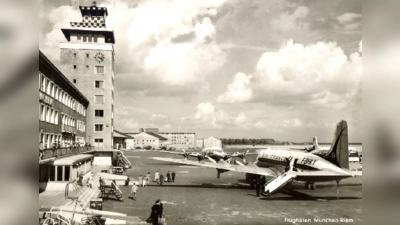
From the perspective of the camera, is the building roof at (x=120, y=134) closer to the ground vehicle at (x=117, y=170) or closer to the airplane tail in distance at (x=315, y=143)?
the ground vehicle at (x=117, y=170)

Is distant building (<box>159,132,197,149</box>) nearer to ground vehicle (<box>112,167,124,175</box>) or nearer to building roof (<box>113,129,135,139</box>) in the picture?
building roof (<box>113,129,135,139</box>)

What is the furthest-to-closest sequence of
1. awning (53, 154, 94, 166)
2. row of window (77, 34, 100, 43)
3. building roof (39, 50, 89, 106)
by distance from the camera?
1. row of window (77, 34, 100, 43)
2. awning (53, 154, 94, 166)
3. building roof (39, 50, 89, 106)

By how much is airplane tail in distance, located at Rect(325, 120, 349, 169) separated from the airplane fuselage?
0.18m

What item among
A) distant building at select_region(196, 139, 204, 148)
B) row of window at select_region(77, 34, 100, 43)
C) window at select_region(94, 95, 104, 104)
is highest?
row of window at select_region(77, 34, 100, 43)

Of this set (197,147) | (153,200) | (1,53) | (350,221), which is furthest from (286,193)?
(1,53)

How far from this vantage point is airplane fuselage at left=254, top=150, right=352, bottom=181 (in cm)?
1033

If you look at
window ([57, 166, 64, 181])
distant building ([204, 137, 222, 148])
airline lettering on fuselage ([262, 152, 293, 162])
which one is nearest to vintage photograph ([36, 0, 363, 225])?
window ([57, 166, 64, 181])

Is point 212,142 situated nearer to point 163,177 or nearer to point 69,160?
point 163,177

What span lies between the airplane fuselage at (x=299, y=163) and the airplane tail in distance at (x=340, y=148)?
180mm

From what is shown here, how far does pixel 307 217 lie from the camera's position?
9.46 metres

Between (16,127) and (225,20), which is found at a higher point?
(225,20)

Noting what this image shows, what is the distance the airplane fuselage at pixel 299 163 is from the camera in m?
10.3

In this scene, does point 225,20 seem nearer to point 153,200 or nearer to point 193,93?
point 193,93

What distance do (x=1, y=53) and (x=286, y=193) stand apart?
8.50m
